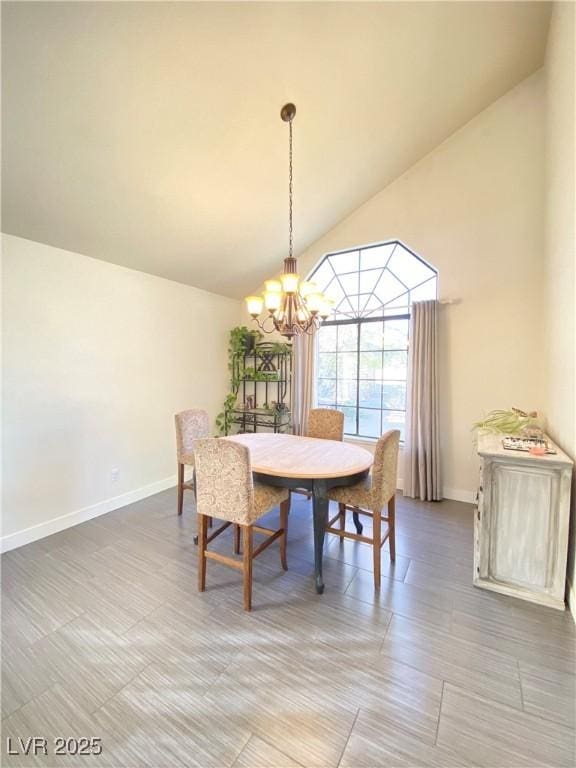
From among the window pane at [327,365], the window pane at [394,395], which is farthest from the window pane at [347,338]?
the window pane at [394,395]

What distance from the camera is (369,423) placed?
415cm

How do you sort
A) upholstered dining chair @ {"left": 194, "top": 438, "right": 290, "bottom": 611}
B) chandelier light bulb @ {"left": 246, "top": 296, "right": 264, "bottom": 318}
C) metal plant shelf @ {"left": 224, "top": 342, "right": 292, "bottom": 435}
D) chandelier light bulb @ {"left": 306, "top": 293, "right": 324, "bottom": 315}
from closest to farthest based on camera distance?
1. upholstered dining chair @ {"left": 194, "top": 438, "right": 290, "bottom": 611}
2. chandelier light bulb @ {"left": 306, "top": 293, "right": 324, "bottom": 315}
3. chandelier light bulb @ {"left": 246, "top": 296, "right": 264, "bottom": 318}
4. metal plant shelf @ {"left": 224, "top": 342, "right": 292, "bottom": 435}

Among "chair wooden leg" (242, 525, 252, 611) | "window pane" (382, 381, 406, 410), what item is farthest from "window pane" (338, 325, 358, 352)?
"chair wooden leg" (242, 525, 252, 611)

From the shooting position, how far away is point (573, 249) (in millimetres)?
1971

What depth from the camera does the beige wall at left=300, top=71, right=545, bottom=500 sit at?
10.0ft

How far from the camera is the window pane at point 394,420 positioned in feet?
12.8

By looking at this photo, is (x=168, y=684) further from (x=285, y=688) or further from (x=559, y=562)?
(x=559, y=562)

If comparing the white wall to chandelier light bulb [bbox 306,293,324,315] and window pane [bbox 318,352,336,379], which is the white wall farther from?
chandelier light bulb [bbox 306,293,324,315]

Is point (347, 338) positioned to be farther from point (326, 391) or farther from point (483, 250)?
point (483, 250)

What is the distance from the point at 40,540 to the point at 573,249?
4.53 m

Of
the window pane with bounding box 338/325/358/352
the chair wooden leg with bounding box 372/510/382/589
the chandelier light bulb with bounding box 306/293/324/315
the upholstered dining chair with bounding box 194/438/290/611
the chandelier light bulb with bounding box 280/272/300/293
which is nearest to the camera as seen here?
the upholstered dining chair with bounding box 194/438/290/611

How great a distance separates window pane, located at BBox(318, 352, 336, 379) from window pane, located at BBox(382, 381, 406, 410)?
2.51ft

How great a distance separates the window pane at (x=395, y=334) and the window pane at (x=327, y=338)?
0.73 metres

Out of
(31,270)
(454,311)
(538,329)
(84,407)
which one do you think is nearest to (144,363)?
(84,407)
